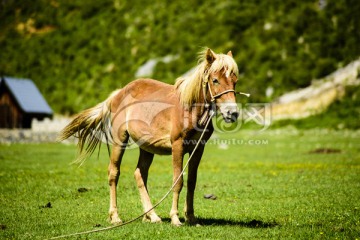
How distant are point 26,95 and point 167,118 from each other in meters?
54.4

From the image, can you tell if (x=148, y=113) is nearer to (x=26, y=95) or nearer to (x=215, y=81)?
(x=215, y=81)

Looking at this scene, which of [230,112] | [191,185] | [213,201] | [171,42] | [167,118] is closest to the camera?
[230,112]

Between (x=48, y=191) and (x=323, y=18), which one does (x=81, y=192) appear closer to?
(x=48, y=191)

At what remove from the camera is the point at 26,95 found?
2399 inches

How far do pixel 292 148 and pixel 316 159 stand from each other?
28.7 feet

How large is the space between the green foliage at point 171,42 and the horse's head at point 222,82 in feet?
156

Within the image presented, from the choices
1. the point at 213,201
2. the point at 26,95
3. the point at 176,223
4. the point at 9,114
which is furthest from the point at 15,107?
the point at 176,223

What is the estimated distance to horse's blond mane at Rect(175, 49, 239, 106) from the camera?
9.58 metres

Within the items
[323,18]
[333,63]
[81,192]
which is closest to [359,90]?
[333,63]

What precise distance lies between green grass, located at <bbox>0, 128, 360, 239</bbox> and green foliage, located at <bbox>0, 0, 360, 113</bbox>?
120ft

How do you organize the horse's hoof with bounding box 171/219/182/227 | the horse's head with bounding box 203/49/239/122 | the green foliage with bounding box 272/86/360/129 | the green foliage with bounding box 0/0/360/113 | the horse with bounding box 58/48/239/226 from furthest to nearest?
the green foliage with bounding box 0/0/360/113 < the green foliage with bounding box 272/86/360/129 < the horse's hoof with bounding box 171/219/182/227 < the horse with bounding box 58/48/239/226 < the horse's head with bounding box 203/49/239/122

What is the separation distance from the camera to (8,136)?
49.3m

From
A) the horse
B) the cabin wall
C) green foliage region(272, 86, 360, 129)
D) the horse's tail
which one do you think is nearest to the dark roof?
the cabin wall

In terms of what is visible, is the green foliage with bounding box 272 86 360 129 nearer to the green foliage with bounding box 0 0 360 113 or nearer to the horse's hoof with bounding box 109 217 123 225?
the green foliage with bounding box 0 0 360 113
